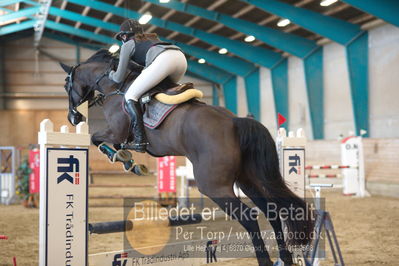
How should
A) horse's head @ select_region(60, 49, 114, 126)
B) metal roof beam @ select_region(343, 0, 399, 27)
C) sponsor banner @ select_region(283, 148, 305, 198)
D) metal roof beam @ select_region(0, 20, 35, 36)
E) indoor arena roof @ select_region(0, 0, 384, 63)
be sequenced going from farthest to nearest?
metal roof beam @ select_region(0, 20, 35, 36) < indoor arena roof @ select_region(0, 0, 384, 63) < metal roof beam @ select_region(343, 0, 399, 27) < sponsor banner @ select_region(283, 148, 305, 198) < horse's head @ select_region(60, 49, 114, 126)

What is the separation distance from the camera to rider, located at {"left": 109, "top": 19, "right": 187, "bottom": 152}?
335cm

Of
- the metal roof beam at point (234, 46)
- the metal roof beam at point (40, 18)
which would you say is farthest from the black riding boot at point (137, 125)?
the metal roof beam at point (234, 46)

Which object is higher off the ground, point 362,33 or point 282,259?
point 362,33

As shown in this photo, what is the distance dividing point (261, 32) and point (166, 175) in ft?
27.5

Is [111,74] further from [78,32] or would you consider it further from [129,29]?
[78,32]

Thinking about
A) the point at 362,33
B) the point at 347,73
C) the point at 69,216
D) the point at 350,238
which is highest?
the point at 362,33

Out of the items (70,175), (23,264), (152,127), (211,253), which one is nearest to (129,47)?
(152,127)

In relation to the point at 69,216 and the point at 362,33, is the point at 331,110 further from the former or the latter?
the point at 69,216

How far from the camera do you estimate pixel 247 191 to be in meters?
3.27

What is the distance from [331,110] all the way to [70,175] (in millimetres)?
13094

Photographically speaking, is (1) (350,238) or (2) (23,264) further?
(1) (350,238)

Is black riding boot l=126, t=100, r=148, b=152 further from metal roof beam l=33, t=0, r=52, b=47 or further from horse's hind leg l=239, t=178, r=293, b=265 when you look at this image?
metal roof beam l=33, t=0, r=52, b=47

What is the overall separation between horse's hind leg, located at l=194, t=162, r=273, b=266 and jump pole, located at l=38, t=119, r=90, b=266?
0.87 meters

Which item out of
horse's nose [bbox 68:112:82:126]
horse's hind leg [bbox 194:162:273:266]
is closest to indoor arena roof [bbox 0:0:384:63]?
horse's nose [bbox 68:112:82:126]
